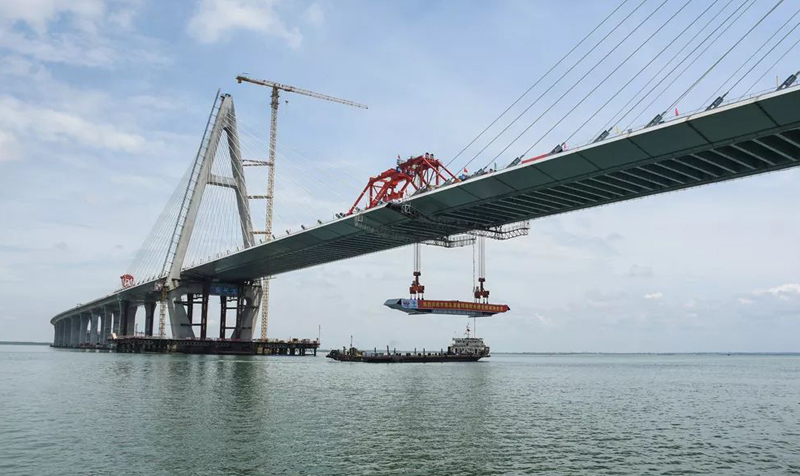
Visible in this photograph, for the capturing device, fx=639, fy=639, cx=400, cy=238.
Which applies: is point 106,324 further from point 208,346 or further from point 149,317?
point 208,346

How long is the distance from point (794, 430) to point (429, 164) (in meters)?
59.8

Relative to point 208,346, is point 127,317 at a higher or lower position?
higher

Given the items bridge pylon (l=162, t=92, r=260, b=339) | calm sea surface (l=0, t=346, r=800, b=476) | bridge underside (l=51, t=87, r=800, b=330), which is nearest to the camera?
calm sea surface (l=0, t=346, r=800, b=476)

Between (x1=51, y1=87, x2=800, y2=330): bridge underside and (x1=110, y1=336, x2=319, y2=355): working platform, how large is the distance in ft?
111

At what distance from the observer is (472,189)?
59.5m

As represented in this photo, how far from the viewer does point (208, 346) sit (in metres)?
115

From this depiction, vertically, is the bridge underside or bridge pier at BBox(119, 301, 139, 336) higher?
the bridge underside

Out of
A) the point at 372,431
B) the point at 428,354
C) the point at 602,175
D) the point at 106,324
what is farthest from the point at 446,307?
the point at 106,324

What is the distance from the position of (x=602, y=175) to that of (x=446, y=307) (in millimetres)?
64355

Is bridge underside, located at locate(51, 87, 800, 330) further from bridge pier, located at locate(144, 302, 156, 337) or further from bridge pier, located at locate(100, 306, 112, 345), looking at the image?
bridge pier, located at locate(100, 306, 112, 345)

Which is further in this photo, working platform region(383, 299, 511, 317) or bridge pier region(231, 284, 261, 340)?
bridge pier region(231, 284, 261, 340)

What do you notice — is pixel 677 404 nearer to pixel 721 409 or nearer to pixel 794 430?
pixel 721 409

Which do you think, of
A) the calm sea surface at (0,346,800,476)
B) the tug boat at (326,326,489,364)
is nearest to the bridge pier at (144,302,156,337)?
the tug boat at (326,326,489,364)

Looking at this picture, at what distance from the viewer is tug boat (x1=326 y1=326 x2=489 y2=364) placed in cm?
10434
